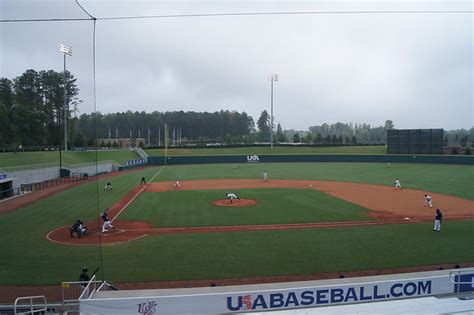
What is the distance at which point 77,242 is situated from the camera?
17672mm

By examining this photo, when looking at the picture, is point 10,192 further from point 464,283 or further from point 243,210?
point 464,283

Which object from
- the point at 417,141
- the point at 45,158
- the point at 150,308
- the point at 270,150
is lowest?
the point at 150,308

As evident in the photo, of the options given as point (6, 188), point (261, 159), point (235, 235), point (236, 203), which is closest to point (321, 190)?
point (236, 203)

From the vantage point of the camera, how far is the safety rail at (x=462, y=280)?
9984 millimetres

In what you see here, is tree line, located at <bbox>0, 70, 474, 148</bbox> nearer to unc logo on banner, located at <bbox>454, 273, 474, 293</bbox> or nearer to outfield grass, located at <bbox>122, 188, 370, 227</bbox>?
outfield grass, located at <bbox>122, 188, 370, 227</bbox>

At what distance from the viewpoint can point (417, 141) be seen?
62469mm

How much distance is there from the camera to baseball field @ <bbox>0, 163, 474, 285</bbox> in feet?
45.6

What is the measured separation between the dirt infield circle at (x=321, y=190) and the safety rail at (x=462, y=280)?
9.97 meters

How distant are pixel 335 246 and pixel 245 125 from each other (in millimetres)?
143830

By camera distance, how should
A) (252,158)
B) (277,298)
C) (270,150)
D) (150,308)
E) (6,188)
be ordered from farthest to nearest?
1. (270,150)
2. (252,158)
3. (6,188)
4. (277,298)
5. (150,308)

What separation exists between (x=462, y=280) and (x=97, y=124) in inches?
592

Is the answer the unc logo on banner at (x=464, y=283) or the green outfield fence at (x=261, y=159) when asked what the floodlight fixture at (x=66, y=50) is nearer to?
the unc logo on banner at (x=464, y=283)

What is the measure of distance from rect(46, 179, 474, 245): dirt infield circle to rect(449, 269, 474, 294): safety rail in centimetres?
997

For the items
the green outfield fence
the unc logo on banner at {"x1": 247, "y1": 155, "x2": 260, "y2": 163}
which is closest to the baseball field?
the green outfield fence
